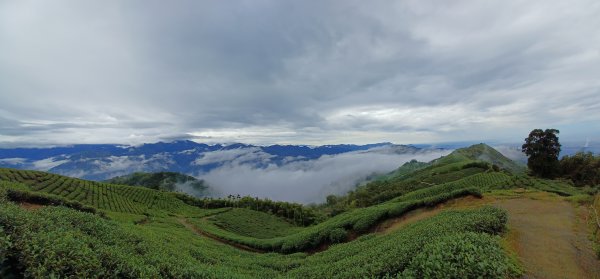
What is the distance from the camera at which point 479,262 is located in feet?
29.2

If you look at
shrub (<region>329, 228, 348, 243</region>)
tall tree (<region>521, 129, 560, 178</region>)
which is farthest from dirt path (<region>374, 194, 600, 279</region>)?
tall tree (<region>521, 129, 560, 178</region>)

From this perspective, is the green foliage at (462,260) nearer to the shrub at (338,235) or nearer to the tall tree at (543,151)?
the shrub at (338,235)

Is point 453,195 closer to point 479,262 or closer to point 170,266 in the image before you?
point 479,262

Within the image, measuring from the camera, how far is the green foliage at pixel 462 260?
8.69 m

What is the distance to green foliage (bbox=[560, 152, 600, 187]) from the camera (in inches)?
2443

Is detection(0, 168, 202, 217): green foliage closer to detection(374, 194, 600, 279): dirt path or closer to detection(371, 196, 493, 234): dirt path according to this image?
detection(371, 196, 493, 234): dirt path

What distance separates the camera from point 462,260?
920 centimetres

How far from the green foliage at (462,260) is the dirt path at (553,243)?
1.36 m

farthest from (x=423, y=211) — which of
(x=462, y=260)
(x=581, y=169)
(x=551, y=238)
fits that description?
(x=581, y=169)

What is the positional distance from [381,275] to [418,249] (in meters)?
1.78

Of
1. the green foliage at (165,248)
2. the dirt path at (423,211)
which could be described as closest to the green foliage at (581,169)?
the dirt path at (423,211)

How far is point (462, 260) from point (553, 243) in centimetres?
818

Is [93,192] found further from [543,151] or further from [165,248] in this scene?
[543,151]

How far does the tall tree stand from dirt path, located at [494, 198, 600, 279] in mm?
58176
